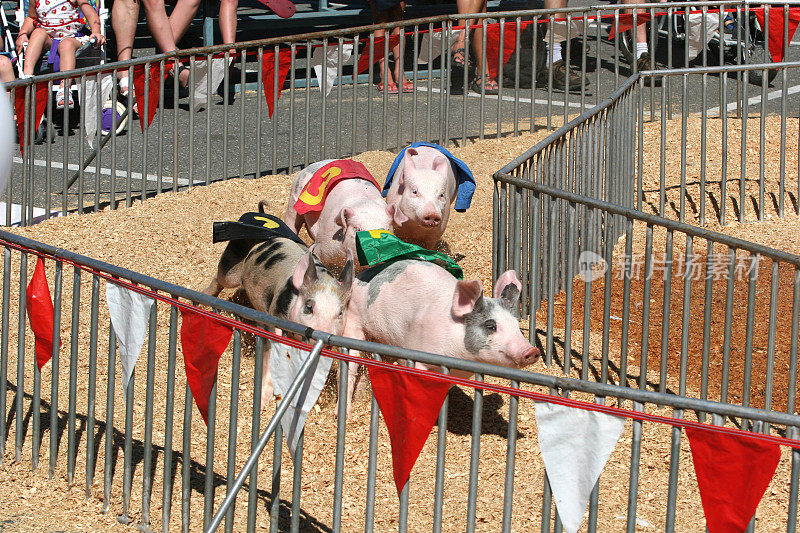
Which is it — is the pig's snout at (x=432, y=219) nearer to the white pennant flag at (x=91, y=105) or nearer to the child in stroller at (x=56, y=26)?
the white pennant flag at (x=91, y=105)

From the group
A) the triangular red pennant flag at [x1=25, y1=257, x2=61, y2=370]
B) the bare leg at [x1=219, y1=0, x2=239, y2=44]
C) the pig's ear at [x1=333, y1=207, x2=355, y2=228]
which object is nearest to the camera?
the triangular red pennant flag at [x1=25, y1=257, x2=61, y2=370]

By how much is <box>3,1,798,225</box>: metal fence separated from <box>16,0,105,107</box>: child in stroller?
0.47 metres

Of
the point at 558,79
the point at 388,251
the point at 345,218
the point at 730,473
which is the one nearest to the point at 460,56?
the point at 558,79

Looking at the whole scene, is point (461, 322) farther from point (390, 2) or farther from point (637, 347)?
point (390, 2)

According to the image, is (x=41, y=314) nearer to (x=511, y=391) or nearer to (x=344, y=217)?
(x=511, y=391)

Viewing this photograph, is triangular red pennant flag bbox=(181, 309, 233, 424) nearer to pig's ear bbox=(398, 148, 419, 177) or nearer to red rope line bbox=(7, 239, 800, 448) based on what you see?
red rope line bbox=(7, 239, 800, 448)

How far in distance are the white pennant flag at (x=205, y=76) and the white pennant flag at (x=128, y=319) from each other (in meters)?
4.97

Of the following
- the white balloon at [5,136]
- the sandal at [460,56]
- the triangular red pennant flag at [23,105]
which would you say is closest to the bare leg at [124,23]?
the triangular red pennant flag at [23,105]

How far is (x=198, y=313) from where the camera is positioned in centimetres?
397

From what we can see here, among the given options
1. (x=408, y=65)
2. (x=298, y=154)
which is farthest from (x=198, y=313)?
(x=408, y=65)

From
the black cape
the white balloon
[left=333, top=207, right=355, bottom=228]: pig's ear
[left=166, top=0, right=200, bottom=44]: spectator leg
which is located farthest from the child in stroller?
the white balloon

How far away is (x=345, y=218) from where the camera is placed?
683 centimetres

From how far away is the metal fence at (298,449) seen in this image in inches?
141

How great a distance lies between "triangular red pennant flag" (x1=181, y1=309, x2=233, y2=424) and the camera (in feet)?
13.0
